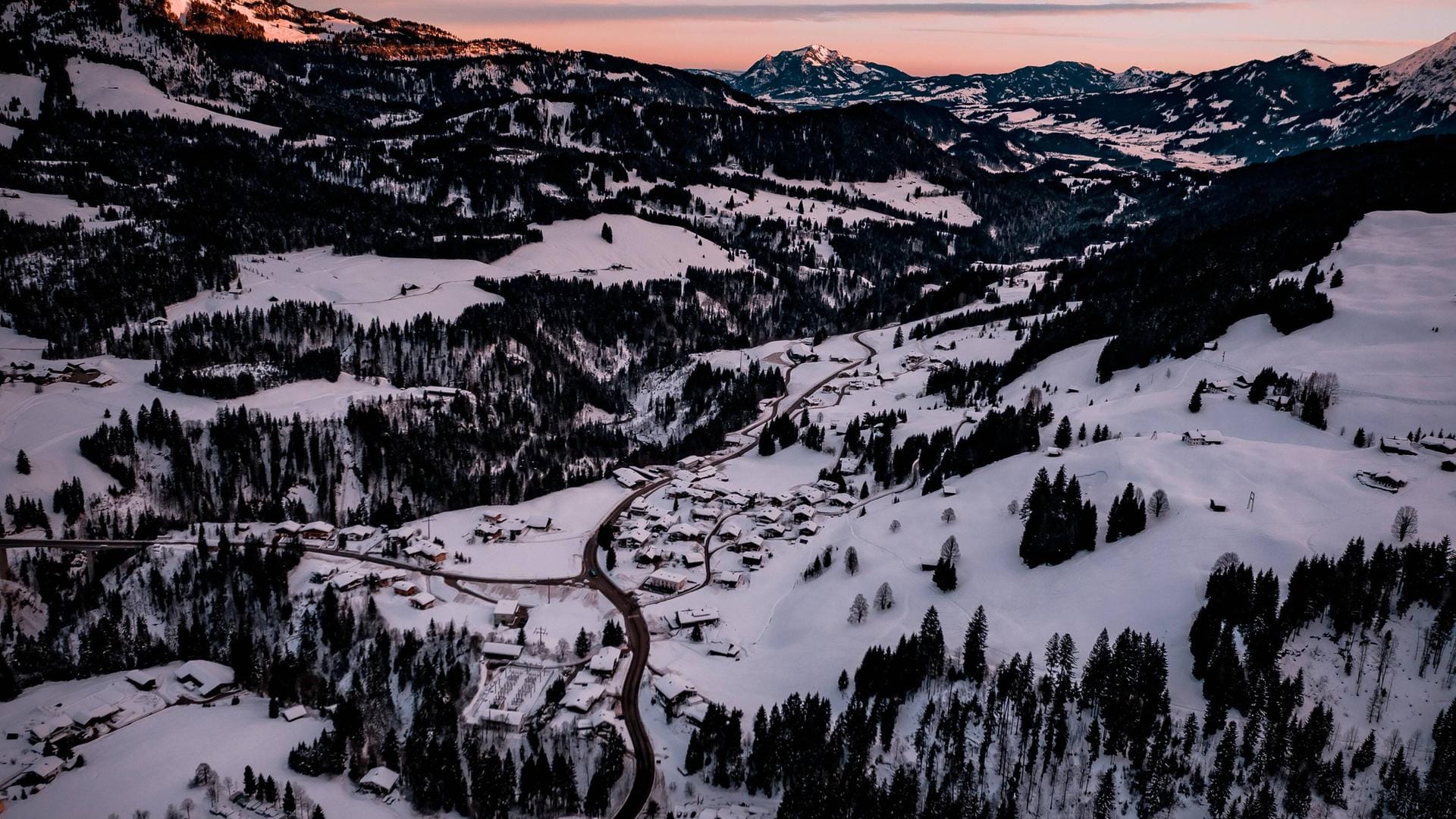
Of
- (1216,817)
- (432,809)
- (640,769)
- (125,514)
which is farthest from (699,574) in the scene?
(125,514)

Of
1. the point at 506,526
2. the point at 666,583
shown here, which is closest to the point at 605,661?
the point at 666,583

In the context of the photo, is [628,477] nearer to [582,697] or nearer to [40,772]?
[582,697]

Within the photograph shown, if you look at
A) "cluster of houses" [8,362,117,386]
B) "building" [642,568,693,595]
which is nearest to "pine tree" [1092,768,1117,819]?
"building" [642,568,693,595]

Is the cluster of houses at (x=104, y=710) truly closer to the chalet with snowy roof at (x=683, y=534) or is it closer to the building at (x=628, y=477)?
the chalet with snowy roof at (x=683, y=534)

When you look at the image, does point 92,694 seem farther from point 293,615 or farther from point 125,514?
point 125,514

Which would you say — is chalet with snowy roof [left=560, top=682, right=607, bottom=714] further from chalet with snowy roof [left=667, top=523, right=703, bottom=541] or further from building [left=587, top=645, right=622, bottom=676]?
chalet with snowy roof [left=667, top=523, right=703, bottom=541]

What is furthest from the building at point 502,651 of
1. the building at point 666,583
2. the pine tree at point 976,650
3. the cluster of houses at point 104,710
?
the pine tree at point 976,650
